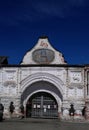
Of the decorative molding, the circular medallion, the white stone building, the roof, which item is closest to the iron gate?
the white stone building

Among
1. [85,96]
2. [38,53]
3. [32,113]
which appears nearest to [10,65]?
[38,53]

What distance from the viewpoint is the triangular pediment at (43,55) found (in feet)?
110

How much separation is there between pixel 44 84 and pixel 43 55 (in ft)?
9.30

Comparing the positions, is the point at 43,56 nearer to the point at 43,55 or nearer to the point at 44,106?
the point at 43,55

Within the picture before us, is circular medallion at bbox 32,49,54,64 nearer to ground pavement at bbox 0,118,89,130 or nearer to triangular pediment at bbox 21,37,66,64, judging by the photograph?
triangular pediment at bbox 21,37,66,64

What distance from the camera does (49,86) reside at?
110 feet

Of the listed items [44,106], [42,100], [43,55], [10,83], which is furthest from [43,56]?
[44,106]

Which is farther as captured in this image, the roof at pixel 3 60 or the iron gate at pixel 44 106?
the roof at pixel 3 60

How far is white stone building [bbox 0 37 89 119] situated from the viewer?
1277 inches

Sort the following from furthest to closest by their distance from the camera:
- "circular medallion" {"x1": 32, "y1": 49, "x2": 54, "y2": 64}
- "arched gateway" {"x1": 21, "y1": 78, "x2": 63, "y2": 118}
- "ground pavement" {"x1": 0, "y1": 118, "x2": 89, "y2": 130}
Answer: "circular medallion" {"x1": 32, "y1": 49, "x2": 54, "y2": 64} → "arched gateway" {"x1": 21, "y1": 78, "x2": 63, "y2": 118} → "ground pavement" {"x1": 0, "y1": 118, "x2": 89, "y2": 130}

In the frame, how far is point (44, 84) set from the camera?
3359 centimetres

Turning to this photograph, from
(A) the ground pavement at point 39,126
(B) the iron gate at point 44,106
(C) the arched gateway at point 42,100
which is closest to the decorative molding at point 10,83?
(C) the arched gateway at point 42,100

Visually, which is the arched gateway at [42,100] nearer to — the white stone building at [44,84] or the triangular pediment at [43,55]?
the white stone building at [44,84]

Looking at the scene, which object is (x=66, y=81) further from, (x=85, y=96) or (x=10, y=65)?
(x=10, y=65)
